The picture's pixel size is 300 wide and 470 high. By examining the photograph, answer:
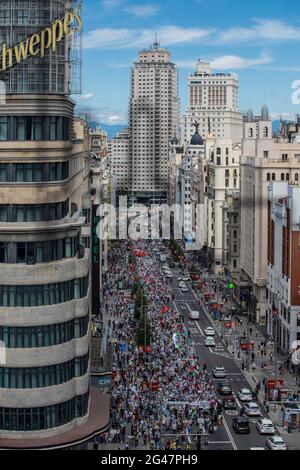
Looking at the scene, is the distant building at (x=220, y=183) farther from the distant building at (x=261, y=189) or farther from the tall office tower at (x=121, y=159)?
the tall office tower at (x=121, y=159)

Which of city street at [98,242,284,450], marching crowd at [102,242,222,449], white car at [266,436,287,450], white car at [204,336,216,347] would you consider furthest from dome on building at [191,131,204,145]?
white car at [266,436,287,450]

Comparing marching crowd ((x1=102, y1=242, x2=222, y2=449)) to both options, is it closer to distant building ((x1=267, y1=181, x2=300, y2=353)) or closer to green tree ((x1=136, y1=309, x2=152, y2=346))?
green tree ((x1=136, y1=309, x2=152, y2=346))

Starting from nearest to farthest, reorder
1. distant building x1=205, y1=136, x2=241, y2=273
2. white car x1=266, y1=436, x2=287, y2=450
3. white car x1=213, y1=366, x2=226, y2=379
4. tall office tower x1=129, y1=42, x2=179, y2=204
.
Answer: white car x1=266, y1=436, x2=287, y2=450 < white car x1=213, y1=366, x2=226, y2=379 < distant building x1=205, y1=136, x2=241, y2=273 < tall office tower x1=129, y1=42, x2=179, y2=204

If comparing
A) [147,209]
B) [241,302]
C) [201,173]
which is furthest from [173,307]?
[147,209]

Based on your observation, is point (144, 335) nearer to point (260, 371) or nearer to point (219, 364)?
point (219, 364)

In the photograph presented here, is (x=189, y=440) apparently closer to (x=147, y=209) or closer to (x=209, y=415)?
(x=209, y=415)

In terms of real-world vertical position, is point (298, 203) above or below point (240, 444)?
above

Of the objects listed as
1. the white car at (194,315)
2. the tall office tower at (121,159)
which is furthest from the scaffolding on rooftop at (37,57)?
the tall office tower at (121,159)
